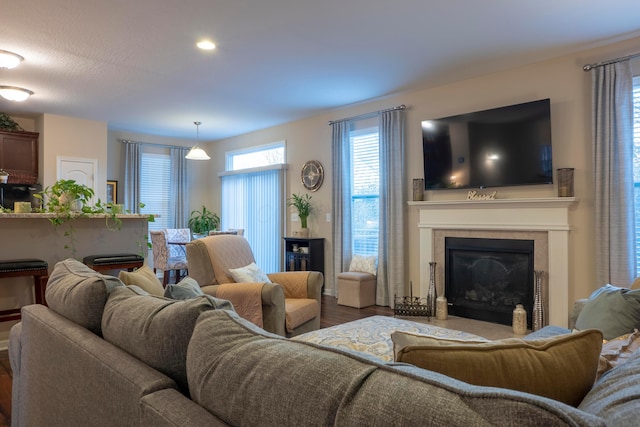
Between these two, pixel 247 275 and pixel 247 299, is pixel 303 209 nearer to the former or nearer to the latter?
pixel 247 275

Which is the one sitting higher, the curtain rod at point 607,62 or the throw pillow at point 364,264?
the curtain rod at point 607,62

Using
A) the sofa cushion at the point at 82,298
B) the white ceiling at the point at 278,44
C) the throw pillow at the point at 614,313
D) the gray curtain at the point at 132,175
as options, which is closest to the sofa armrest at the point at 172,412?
the sofa cushion at the point at 82,298

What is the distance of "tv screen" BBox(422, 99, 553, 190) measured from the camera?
13.4 ft

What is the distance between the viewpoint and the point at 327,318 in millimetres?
4629

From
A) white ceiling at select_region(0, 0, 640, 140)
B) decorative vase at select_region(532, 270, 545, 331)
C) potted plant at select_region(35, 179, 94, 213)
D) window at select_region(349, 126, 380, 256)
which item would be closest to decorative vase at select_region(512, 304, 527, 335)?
decorative vase at select_region(532, 270, 545, 331)

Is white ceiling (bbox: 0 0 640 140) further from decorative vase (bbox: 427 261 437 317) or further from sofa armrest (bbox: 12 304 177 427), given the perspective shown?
sofa armrest (bbox: 12 304 177 427)

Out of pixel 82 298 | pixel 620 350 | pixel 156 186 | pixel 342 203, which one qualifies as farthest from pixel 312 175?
pixel 620 350

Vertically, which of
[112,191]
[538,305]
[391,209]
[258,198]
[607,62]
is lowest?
[538,305]

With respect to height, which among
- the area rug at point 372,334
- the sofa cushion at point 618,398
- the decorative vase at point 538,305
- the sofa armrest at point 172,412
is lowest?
the area rug at point 372,334

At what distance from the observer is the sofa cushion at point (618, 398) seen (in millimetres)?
621

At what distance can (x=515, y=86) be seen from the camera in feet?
14.3

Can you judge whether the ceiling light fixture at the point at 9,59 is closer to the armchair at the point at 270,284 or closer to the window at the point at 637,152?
the armchair at the point at 270,284

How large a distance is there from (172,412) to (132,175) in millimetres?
7403

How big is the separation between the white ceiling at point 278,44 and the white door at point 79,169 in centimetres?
101
